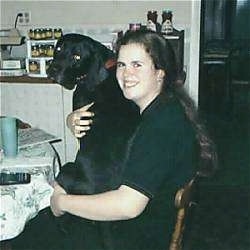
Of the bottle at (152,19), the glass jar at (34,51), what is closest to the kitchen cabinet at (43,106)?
the glass jar at (34,51)

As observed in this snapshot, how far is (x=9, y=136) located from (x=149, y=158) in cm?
63

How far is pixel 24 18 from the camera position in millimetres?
3061

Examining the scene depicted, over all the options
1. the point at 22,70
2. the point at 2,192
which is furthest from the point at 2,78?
the point at 2,192

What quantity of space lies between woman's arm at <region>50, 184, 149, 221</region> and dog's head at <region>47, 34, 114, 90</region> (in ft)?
1.96

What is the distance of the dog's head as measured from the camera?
1.73 m

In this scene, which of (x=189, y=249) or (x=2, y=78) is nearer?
(x=189, y=249)

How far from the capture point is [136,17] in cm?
293

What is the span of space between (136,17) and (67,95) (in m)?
0.69

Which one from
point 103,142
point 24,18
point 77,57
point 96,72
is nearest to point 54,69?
point 77,57

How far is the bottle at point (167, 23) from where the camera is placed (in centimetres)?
269

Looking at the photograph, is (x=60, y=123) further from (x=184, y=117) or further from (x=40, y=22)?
(x=184, y=117)

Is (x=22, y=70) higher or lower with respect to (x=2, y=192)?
higher

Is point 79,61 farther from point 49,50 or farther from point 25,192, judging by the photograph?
point 49,50

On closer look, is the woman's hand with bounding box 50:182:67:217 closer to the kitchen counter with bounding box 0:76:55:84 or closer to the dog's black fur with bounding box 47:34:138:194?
the dog's black fur with bounding box 47:34:138:194
